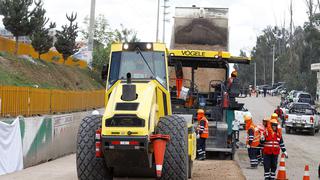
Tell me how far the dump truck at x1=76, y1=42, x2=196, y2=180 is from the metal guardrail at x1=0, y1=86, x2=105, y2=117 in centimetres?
1103

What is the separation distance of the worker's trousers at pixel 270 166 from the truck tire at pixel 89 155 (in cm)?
491

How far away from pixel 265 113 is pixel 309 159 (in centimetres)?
2953

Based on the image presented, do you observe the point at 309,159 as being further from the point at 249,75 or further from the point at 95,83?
the point at 249,75

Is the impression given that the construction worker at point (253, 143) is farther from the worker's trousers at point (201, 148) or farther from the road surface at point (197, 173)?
the worker's trousers at point (201, 148)

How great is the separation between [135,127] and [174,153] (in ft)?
3.48

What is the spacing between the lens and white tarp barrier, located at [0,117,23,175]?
16234mm

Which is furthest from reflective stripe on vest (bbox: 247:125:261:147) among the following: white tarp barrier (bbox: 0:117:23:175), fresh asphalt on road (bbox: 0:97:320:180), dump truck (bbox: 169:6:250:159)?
white tarp barrier (bbox: 0:117:23:175)

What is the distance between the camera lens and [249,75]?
458 feet

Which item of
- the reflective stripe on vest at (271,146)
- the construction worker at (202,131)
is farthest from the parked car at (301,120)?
the reflective stripe on vest at (271,146)

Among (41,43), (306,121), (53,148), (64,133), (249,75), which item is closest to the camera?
(53,148)

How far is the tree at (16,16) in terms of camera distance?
112ft

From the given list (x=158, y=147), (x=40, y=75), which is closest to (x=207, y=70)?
(x=158, y=147)

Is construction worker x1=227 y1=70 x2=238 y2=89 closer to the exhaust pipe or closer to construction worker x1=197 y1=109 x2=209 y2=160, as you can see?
construction worker x1=197 y1=109 x2=209 y2=160

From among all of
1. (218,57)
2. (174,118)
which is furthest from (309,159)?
(174,118)
